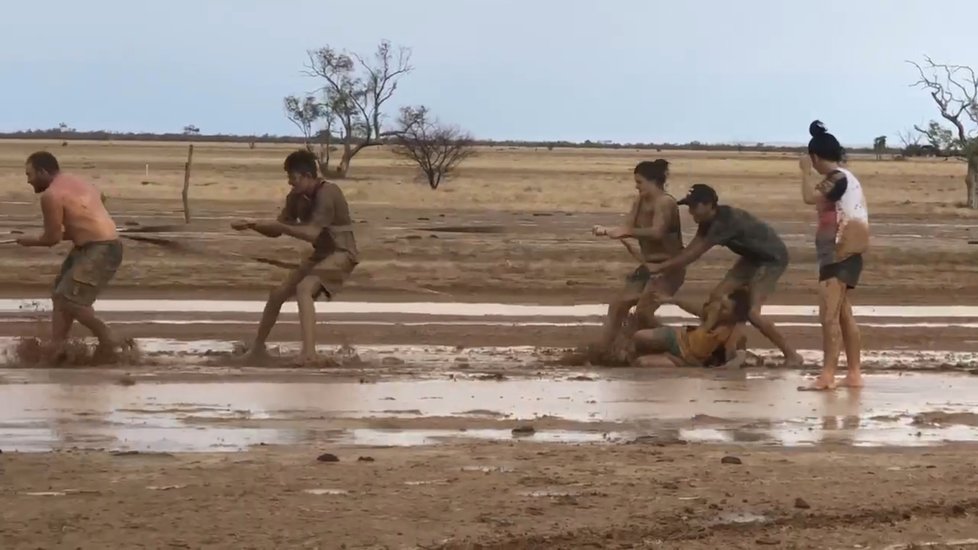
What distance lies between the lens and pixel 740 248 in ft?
35.9

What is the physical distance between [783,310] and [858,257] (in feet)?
19.9

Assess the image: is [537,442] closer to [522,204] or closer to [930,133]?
[522,204]

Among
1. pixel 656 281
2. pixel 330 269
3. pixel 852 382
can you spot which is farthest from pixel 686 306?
pixel 330 269

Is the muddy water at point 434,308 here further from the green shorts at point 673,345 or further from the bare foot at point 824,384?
the bare foot at point 824,384

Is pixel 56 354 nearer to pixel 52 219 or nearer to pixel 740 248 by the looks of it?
pixel 52 219

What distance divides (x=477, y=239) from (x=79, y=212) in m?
11.9

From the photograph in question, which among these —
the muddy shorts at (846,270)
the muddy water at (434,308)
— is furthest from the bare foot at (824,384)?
the muddy water at (434,308)

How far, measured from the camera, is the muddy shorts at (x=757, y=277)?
10914 millimetres

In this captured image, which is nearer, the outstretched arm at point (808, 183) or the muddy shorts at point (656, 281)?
the outstretched arm at point (808, 183)

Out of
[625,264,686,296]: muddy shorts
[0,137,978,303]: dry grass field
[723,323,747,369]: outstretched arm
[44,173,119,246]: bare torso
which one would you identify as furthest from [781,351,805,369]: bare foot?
[44,173,119,246]: bare torso

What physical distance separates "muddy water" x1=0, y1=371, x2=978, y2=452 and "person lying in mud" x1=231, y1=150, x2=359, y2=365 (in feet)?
3.98

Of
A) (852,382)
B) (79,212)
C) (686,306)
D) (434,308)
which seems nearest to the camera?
(852,382)

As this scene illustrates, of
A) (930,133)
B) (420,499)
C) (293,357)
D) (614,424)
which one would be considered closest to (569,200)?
(930,133)

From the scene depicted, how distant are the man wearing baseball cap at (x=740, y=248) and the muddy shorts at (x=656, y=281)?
0.39 ft
